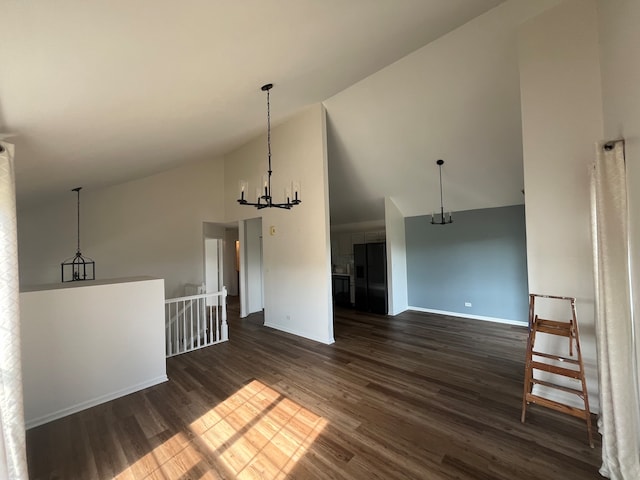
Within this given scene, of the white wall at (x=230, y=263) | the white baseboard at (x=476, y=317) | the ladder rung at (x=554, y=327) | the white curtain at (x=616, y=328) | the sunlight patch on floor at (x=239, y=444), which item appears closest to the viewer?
the white curtain at (x=616, y=328)

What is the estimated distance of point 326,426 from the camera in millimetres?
2217

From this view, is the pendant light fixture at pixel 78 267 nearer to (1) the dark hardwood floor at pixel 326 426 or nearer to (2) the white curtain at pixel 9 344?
(1) the dark hardwood floor at pixel 326 426

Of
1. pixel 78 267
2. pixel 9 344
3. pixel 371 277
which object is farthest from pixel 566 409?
pixel 78 267

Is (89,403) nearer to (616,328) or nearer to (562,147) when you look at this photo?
(616,328)

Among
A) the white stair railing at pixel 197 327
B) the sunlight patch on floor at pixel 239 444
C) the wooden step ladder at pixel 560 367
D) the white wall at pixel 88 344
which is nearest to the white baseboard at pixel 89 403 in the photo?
the white wall at pixel 88 344

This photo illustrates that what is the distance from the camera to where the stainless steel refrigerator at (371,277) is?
593 cm

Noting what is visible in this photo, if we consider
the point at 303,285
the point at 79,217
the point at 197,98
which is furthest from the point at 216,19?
the point at 79,217

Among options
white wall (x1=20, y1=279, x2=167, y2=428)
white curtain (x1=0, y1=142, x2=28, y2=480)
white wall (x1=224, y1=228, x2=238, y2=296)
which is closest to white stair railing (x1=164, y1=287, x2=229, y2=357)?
white wall (x1=20, y1=279, x2=167, y2=428)

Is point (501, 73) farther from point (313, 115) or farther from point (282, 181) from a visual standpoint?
point (282, 181)

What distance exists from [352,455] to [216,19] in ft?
10.1

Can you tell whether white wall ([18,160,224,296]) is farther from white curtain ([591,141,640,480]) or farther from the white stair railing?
white curtain ([591,141,640,480])

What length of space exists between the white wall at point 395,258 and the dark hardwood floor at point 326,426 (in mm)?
2249

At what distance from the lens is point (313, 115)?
4.31 meters

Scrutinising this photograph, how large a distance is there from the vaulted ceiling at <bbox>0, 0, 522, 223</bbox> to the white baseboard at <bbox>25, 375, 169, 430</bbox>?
2293mm
